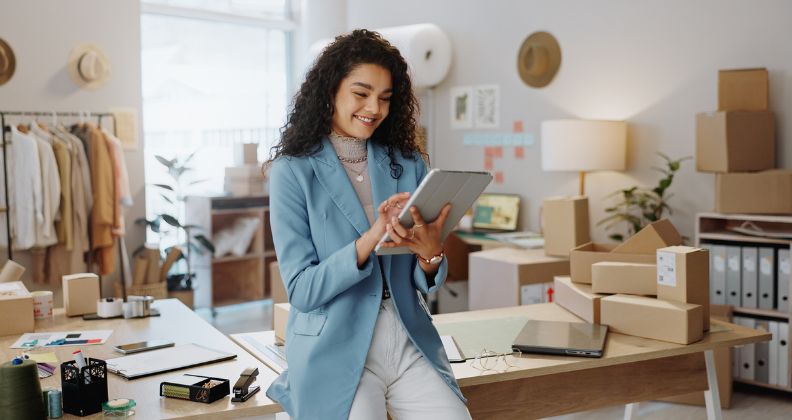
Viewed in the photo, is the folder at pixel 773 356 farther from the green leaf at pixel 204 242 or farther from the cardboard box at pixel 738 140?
the green leaf at pixel 204 242

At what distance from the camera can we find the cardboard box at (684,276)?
8.84 ft

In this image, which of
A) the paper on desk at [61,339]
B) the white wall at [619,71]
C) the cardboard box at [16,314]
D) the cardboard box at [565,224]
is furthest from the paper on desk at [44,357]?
the white wall at [619,71]

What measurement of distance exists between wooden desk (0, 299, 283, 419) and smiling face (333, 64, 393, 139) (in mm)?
723

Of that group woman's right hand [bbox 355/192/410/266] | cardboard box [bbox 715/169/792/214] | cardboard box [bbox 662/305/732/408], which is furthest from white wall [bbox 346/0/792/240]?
woman's right hand [bbox 355/192/410/266]

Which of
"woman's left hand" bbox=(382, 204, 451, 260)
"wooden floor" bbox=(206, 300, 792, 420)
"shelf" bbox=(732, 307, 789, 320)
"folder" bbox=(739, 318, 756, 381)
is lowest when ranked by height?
"wooden floor" bbox=(206, 300, 792, 420)

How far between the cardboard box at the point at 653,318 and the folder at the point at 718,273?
5.88ft

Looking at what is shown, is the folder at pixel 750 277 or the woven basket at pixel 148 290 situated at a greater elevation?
the folder at pixel 750 277

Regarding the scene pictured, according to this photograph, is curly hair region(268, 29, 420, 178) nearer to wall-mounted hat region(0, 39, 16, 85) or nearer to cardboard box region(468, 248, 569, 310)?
cardboard box region(468, 248, 569, 310)

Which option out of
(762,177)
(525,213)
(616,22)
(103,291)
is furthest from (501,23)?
(103,291)

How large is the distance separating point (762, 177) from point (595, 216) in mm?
1361

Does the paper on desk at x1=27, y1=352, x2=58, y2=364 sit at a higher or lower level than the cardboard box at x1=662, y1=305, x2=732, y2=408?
higher

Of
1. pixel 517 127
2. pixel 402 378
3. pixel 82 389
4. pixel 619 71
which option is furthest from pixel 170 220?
pixel 402 378

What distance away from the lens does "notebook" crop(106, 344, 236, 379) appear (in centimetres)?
231

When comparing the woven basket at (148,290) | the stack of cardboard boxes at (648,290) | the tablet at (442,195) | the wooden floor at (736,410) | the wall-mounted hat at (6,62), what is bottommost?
the wooden floor at (736,410)
